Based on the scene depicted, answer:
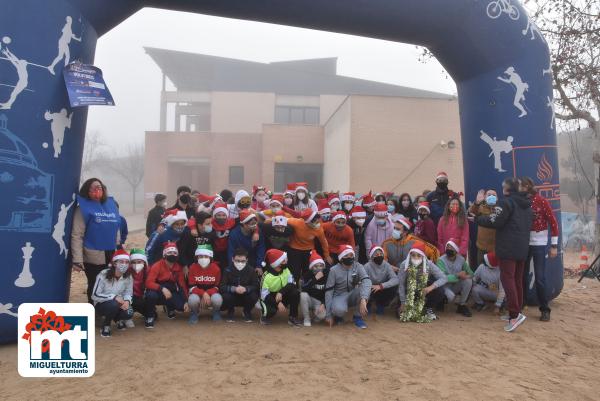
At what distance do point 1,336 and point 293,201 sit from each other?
4.51 m

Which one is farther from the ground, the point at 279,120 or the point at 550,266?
the point at 279,120

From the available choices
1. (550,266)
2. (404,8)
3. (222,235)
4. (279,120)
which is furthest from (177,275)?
(279,120)

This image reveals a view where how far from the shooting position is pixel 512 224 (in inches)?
216

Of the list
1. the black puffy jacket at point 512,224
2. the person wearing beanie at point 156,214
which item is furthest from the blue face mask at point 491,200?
the person wearing beanie at point 156,214

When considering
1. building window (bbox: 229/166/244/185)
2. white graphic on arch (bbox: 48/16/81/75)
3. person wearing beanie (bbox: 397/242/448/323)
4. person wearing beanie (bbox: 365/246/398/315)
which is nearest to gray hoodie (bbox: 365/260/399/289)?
person wearing beanie (bbox: 365/246/398/315)

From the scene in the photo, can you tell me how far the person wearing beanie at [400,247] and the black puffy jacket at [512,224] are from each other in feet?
3.47

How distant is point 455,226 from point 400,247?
85 centimetres

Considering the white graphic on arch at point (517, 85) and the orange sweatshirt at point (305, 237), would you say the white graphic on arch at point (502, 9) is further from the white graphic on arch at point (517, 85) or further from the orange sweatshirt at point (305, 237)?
the orange sweatshirt at point (305, 237)

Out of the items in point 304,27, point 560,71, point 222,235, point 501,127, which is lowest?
point 222,235

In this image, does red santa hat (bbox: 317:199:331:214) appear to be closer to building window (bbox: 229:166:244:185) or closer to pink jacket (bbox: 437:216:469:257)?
pink jacket (bbox: 437:216:469:257)

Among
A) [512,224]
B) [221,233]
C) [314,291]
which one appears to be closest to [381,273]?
[314,291]

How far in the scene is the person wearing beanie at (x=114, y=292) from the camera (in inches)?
198

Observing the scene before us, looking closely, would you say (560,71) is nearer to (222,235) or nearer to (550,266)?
(550,266)

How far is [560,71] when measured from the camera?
10.6 meters
